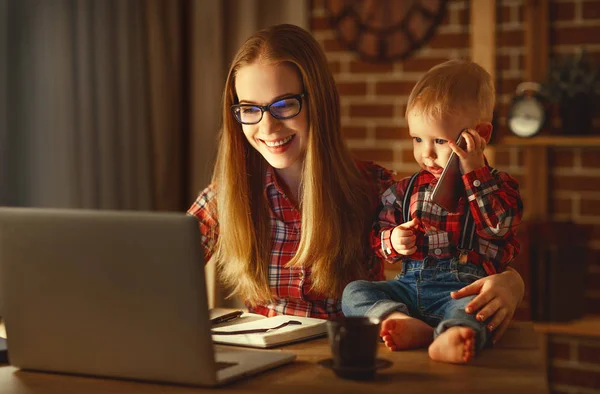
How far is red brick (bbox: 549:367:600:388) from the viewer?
306cm

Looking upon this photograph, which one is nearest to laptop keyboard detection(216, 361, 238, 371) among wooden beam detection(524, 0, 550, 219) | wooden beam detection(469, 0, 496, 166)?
wooden beam detection(469, 0, 496, 166)

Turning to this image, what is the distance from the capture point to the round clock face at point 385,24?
3.15 metres

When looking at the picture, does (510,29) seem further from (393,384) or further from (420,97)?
(393,384)

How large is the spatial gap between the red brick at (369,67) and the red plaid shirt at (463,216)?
1735 millimetres

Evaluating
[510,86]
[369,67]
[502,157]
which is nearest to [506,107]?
[510,86]

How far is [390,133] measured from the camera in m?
3.24

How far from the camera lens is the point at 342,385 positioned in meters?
1.10

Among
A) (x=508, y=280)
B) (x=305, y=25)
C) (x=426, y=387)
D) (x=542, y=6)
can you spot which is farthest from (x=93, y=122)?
(x=426, y=387)

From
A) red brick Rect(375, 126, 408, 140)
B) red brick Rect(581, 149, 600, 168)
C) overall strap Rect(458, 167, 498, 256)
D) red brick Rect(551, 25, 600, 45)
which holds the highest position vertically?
red brick Rect(551, 25, 600, 45)

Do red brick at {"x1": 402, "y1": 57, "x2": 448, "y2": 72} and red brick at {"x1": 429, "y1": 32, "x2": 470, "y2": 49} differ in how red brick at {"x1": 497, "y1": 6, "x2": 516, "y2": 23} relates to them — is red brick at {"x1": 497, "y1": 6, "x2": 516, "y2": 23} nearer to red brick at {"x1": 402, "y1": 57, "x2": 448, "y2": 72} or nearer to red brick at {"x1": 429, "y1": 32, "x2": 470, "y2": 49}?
red brick at {"x1": 429, "y1": 32, "x2": 470, "y2": 49}

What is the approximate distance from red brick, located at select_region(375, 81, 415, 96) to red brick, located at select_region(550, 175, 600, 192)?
0.63 meters

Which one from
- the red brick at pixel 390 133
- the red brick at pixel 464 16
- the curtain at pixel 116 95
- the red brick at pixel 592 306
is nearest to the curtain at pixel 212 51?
the curtain at pixel 116 95

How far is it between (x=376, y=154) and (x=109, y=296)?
2254 mm

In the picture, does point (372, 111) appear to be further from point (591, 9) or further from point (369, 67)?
point (591, 9)
